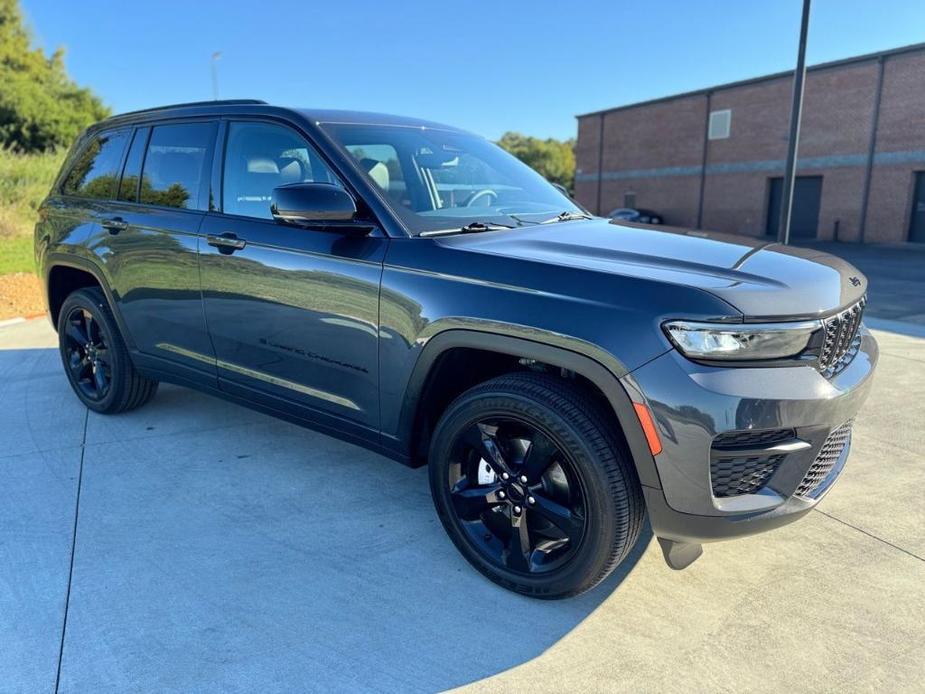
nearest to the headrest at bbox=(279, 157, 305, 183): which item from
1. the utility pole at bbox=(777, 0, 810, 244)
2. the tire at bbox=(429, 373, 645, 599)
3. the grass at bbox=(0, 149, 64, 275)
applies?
the tire at bbox=(429, 373, 645, 599)

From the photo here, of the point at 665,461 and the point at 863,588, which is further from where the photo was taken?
the point at 863,588

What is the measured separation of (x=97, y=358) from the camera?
176 inches

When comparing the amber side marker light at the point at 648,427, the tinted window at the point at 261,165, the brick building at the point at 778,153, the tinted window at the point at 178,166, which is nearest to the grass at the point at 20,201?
the tinted window at the point at 178,166

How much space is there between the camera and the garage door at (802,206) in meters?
30.9

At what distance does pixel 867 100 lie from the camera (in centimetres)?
2775

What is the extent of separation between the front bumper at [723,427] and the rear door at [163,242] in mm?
2440

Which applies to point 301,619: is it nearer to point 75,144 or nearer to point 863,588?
point 863,588

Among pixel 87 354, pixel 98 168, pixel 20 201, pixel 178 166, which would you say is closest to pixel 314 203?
pixel 178 166

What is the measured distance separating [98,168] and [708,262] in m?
3.82

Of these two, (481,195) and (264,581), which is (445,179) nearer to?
(481,195)

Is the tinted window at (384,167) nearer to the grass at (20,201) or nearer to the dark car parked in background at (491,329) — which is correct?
the dark car parked in background at (491,329)

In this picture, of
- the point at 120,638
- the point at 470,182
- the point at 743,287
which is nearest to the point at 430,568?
the point at 120,638

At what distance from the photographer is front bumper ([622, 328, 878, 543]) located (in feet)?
6.77

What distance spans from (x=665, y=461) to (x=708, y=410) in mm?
221
